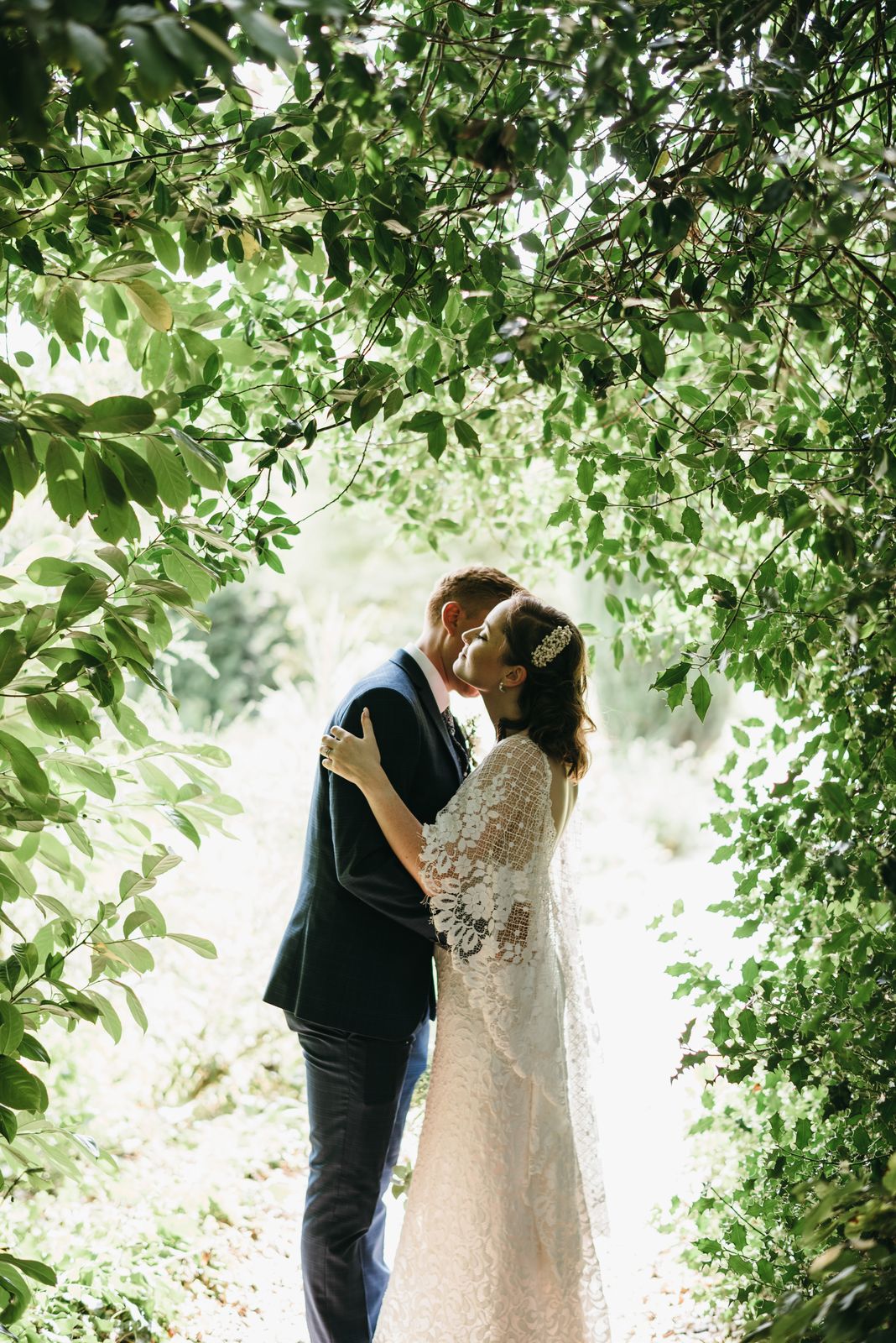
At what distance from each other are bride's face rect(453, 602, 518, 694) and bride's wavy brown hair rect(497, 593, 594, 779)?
14 millimetres

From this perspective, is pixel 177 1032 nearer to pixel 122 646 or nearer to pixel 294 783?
pixel 294 783

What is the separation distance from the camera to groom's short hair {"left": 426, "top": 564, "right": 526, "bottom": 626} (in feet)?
8.29

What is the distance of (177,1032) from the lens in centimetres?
423

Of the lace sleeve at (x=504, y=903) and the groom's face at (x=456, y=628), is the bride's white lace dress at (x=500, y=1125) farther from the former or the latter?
the groom's face at (x=456, y=628)

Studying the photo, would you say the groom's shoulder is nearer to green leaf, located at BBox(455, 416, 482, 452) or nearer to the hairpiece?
the hairpiece

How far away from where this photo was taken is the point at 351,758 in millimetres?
2092

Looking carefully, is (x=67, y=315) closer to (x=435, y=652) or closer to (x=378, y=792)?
(x=378, y=792)

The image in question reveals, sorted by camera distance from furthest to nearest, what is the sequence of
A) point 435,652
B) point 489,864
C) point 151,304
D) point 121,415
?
point 435,652 < point 489,864 < point 151,304 < point 121,415

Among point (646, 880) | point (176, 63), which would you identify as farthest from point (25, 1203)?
point (646, 880)

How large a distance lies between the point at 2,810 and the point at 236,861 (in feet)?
12.0

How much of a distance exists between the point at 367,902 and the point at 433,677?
1.87 ft

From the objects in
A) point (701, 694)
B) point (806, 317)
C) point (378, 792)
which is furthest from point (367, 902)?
point (806, 317)

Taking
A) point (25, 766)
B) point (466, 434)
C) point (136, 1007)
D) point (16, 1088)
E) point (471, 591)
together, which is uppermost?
point (471, 591)

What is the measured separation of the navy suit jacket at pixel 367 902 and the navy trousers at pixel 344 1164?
0.08 meters
